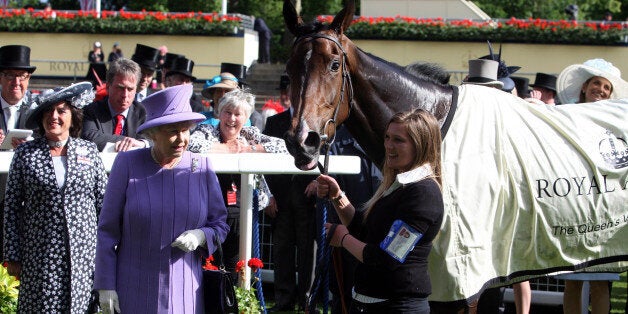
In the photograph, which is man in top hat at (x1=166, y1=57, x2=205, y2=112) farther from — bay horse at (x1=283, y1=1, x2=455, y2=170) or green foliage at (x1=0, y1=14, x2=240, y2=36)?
green foliage at (x1=0, y1=14, x2=240, y2=36)

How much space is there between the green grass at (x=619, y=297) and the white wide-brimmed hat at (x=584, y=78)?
297 cm

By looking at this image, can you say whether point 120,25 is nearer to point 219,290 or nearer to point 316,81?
point 316,81

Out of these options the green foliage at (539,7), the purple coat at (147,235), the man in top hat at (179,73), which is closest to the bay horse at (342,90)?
the purple coat at (147,235)

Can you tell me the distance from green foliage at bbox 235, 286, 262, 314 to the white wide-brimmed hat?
279 centimetres

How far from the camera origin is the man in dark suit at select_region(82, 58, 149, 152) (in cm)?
687

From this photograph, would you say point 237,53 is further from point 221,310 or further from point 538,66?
point 221,310

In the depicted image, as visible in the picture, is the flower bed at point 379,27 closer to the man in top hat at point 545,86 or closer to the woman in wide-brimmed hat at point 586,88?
the man in top hat at point 545,86

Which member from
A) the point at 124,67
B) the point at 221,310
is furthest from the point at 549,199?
the point at 124,67

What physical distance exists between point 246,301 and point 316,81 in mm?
1538

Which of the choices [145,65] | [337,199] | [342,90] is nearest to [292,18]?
[342,90]

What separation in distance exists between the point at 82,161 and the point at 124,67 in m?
1.72

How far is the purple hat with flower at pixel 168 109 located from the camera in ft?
14.5

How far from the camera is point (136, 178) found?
14.6 feet

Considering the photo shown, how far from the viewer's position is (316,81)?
15.8ft
